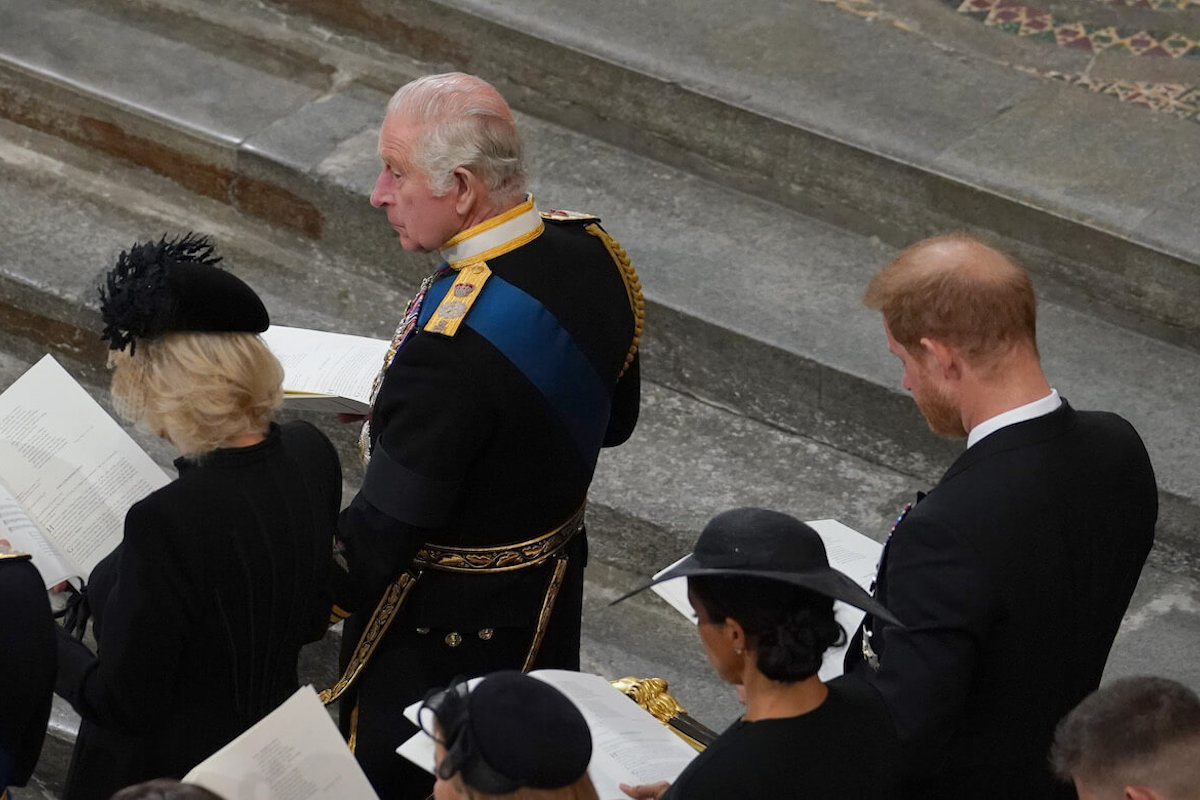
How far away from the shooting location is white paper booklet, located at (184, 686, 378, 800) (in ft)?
7.38

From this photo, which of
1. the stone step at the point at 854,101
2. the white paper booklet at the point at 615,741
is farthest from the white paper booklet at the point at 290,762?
the stone step at the point at 854,101

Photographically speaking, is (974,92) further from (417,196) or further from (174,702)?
(174,702)

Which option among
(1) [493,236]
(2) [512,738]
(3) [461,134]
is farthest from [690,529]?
(2) [512,738]

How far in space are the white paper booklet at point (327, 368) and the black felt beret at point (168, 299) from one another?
17.4 inches

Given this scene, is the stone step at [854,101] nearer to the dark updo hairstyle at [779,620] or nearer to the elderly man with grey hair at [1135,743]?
the elderly man with grey hair at [1135,743]

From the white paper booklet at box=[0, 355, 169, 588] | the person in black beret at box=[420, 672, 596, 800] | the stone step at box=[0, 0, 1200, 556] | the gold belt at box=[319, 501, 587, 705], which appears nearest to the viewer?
the person in black beret at box=[420, 672, 596, 800]

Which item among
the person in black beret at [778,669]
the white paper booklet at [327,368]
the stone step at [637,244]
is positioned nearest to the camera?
the person in black beret at [778,669]

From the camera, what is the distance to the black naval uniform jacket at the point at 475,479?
2537 mm

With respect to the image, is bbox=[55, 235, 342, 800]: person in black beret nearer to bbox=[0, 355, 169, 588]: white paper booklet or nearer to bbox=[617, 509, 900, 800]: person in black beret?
bbox=[0, 355, 169, 588]: white paper booklet

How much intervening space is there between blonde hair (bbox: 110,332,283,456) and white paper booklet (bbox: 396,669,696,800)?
0.51 m

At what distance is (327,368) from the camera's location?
120 inches

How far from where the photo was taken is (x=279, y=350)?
3.15 meters

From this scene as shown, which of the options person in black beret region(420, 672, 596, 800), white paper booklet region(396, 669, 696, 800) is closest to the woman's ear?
person in black beret region(420, 672, 596, 800)

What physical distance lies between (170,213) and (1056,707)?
3479 mm
